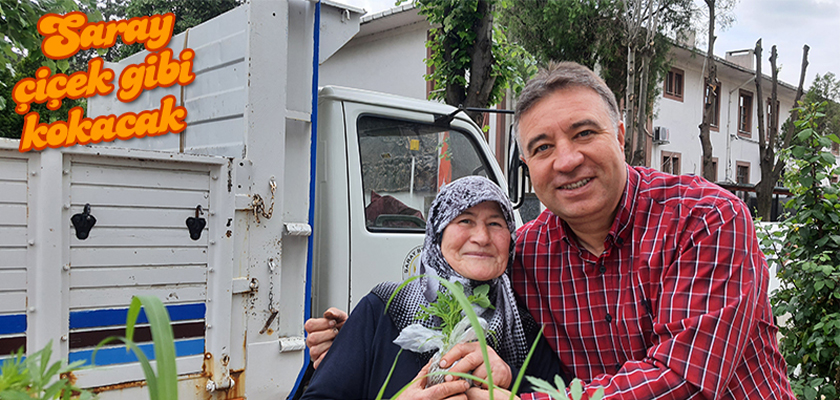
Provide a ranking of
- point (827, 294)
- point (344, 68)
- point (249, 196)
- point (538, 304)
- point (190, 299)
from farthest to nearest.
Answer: point (344, 68)
point (827, 294)
point (249, 196)
point (190, 299)
point (538, 304)

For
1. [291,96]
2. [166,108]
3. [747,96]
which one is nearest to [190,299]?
[291,96]

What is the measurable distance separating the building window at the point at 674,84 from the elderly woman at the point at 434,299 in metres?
20.6

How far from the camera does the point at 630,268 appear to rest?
1.73 metres

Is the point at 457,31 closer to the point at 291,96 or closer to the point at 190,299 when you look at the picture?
the point at 291,96

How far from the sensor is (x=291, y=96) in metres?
3.01

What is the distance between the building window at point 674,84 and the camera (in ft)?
67.6

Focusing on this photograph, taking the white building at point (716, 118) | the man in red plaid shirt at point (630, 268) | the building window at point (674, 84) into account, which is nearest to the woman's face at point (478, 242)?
the man in red plaid shirt at point (630, 268)

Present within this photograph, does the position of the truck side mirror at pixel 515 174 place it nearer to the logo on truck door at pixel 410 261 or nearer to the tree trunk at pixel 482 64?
the logo on truck door at pixel 410 261

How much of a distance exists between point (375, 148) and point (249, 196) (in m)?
0.94

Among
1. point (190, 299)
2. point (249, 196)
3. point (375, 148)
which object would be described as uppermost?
point (375, 148)

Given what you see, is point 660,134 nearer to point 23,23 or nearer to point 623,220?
point 23,23
